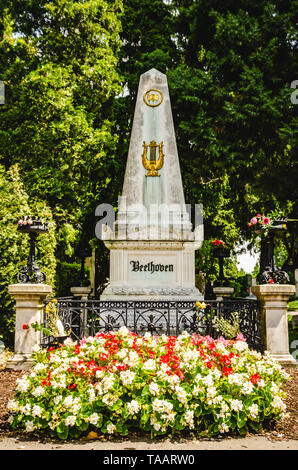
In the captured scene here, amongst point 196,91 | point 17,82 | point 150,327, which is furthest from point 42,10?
point 150,327

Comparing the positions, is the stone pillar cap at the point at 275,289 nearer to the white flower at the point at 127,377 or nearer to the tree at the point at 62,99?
the white flower at the point at 127,377

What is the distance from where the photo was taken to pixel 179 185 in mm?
13094

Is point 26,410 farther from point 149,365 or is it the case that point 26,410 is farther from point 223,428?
point 223,428

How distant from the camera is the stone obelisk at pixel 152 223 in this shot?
463 inches

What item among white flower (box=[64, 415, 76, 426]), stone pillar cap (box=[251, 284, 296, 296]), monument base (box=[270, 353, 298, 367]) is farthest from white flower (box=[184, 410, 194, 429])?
stone pillar cap (box=[251, 284, 296, 296])

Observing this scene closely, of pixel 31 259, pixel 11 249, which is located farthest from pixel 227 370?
pixel 11 249

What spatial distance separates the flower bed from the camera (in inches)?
181

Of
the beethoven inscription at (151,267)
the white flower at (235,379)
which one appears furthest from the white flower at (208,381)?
the beethoven inscription at (151,267)

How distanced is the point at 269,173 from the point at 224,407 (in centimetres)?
1416

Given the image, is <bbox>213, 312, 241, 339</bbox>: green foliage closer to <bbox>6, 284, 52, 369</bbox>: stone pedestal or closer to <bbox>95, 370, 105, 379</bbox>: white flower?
<bbox>6, 284, 52, 369</bbox>: stone pedestal

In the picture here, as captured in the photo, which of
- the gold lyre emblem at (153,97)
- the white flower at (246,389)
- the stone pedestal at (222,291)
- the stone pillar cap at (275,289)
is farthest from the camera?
the stone pedestal at (222,291)

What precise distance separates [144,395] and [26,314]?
464cm

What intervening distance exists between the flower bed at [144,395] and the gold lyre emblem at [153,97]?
10.0 metres

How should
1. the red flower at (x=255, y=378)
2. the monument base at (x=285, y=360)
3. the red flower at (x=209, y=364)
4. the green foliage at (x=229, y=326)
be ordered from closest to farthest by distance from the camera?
the red flower at (x=255, y=378), the red flower at (x=209, y=364), the monument base at (x=285, y=360), the green foliage at (x=229, y=326)
